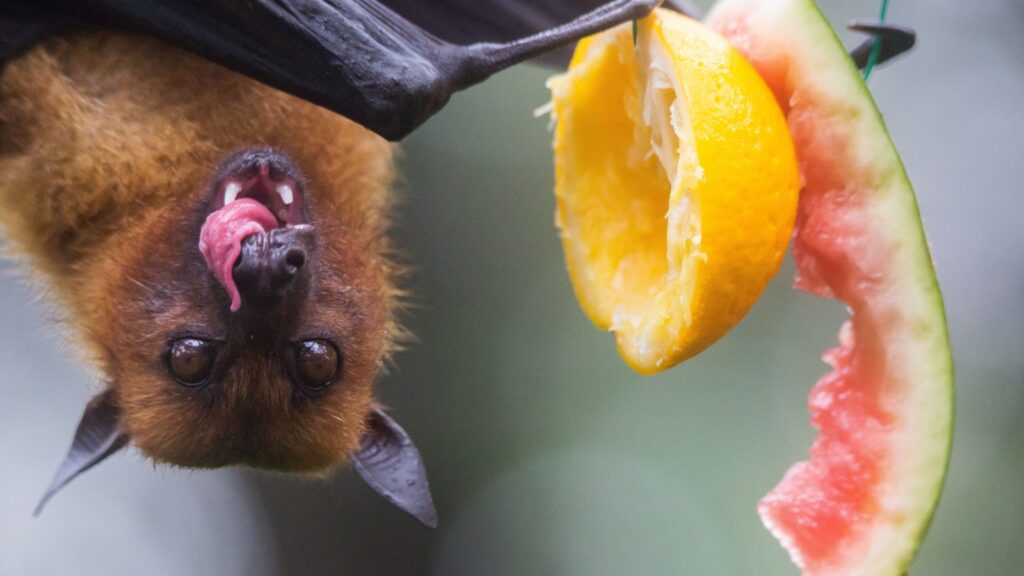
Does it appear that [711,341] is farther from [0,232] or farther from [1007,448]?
[1007,448]

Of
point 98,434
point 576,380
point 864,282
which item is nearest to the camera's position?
point 864,282

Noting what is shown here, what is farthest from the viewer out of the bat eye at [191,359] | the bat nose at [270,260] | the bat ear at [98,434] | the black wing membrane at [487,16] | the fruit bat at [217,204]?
the black wing membrane at [487,16]

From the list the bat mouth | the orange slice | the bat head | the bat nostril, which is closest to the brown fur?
the bat head

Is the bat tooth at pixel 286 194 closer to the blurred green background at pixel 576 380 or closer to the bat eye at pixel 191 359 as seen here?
the bat eye at pixel 191 359

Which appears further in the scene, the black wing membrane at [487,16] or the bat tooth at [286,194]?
the black wing membrane at [487,16]

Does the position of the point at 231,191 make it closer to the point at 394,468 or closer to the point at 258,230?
the point at 258,230

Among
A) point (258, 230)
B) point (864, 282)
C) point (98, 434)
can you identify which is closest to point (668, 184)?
point (864, 282)

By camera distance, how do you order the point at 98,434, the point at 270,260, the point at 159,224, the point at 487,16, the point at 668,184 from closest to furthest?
the point at 270,260 → the point at 668,184 → the point at 159,224 → the point at 98,434 → the point at 487,16

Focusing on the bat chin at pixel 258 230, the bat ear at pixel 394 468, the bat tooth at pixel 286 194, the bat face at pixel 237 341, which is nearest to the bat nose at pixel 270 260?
the bat chin at pixel 258 230
